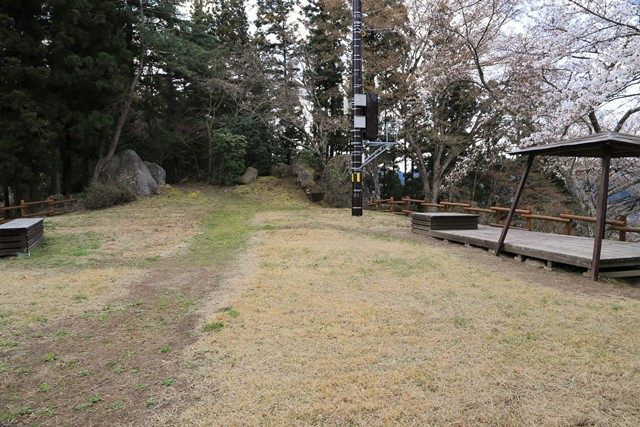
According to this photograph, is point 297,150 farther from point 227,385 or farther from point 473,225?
point 227,385

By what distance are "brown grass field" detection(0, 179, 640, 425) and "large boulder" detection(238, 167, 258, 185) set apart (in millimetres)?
11645

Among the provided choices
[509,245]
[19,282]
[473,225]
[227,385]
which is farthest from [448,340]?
[473,225]

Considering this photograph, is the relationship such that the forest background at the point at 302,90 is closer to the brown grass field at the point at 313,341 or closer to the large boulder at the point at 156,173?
the large boulder at the point at 156,173

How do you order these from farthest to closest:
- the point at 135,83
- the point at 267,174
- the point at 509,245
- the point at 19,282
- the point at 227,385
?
the point at 267,174, the point at 135,83, the point at 509,245, the point at 19,282, the point at 227,385

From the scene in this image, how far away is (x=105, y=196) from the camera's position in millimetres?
13305

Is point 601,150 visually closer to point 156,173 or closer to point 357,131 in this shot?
point 357,131

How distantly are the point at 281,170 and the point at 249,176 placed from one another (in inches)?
65.4

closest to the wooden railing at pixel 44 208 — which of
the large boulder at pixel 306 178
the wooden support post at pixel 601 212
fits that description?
the large boulder at pixel 306 178

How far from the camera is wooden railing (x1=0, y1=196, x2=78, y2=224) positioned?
11.9 meters

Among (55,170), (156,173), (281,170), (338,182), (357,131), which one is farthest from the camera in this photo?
(281,170)

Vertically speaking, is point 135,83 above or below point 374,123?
above

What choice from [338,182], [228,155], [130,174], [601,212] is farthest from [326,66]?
[601,212]

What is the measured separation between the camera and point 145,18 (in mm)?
15320

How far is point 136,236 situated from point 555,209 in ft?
42.6
